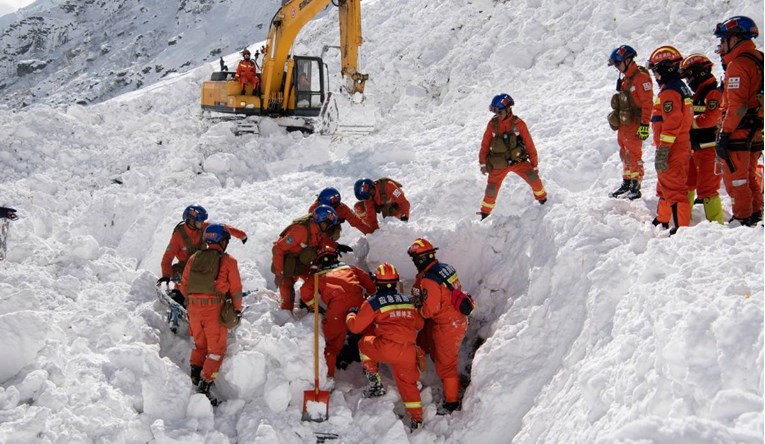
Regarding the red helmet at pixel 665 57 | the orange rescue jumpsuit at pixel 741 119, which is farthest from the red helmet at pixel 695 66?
the orange rescue jumpsuit at pixel 741 119

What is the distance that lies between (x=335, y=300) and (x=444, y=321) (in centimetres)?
110

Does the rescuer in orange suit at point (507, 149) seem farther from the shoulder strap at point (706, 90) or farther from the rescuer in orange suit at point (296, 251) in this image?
the rescuer in orange suit at point (296, 251)

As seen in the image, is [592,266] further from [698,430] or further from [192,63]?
[192,63]

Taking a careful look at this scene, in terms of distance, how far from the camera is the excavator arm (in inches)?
466

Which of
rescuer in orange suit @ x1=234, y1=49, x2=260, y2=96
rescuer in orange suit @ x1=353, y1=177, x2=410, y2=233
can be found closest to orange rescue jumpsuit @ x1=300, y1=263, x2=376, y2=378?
rescuer in orange suit @ x1=353, y1=177, x2=410, y2=233

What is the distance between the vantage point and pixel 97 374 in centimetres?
469

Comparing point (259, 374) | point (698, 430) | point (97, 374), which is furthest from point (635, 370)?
point (97, 374)

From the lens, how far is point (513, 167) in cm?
655

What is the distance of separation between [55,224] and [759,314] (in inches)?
383

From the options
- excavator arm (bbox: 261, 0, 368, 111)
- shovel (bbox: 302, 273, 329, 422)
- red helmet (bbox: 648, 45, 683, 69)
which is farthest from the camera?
excavator arm (bbox: 261, 0, 368, 111)

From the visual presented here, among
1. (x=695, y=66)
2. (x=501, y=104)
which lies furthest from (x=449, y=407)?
(x=695, y=66)

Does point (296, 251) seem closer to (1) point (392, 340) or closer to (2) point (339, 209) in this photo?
(2) point (339, 209)

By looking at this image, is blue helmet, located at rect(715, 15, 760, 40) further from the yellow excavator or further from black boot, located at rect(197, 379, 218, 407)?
the yellow excavator

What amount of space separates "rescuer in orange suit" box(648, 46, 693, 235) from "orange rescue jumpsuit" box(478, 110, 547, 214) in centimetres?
144
